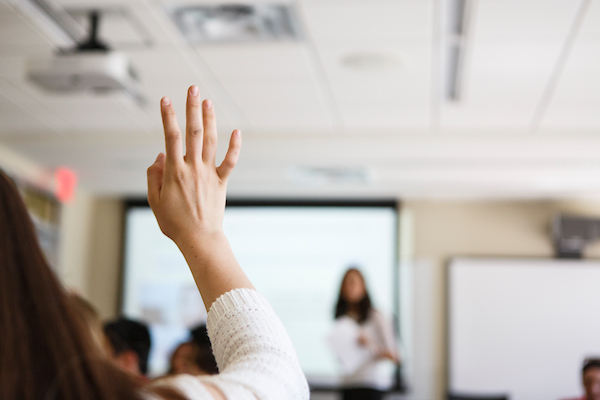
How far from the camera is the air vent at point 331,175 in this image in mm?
4617

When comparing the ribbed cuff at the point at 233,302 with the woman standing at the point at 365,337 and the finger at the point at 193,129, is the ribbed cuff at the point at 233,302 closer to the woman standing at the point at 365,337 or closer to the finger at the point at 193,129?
the finger at the point at 193,129

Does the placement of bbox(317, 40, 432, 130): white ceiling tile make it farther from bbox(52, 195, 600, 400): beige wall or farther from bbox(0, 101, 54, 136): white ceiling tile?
bbox(52, 195, 600, 400): beige wall

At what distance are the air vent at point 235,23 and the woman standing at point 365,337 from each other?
195 centimetres

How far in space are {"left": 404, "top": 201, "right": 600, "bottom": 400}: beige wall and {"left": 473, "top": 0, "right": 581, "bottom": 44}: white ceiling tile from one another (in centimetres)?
321

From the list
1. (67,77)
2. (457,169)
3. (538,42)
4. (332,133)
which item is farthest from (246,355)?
(457,169)

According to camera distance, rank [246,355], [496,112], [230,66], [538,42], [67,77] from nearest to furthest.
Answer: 1. [246,355]
2. [67,77]
3. [538,42]
4. [230,66]
5. [496,112]

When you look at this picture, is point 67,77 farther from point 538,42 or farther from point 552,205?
point 552,205

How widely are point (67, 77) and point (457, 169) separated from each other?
119 inches

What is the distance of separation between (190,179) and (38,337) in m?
0.23

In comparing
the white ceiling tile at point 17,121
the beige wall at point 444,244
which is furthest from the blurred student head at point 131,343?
the beige wall at point 444,244

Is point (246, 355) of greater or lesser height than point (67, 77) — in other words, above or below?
below

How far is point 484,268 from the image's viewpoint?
5.41m

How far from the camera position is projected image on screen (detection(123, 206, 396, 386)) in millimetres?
5578

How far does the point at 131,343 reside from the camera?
9.93 feet
